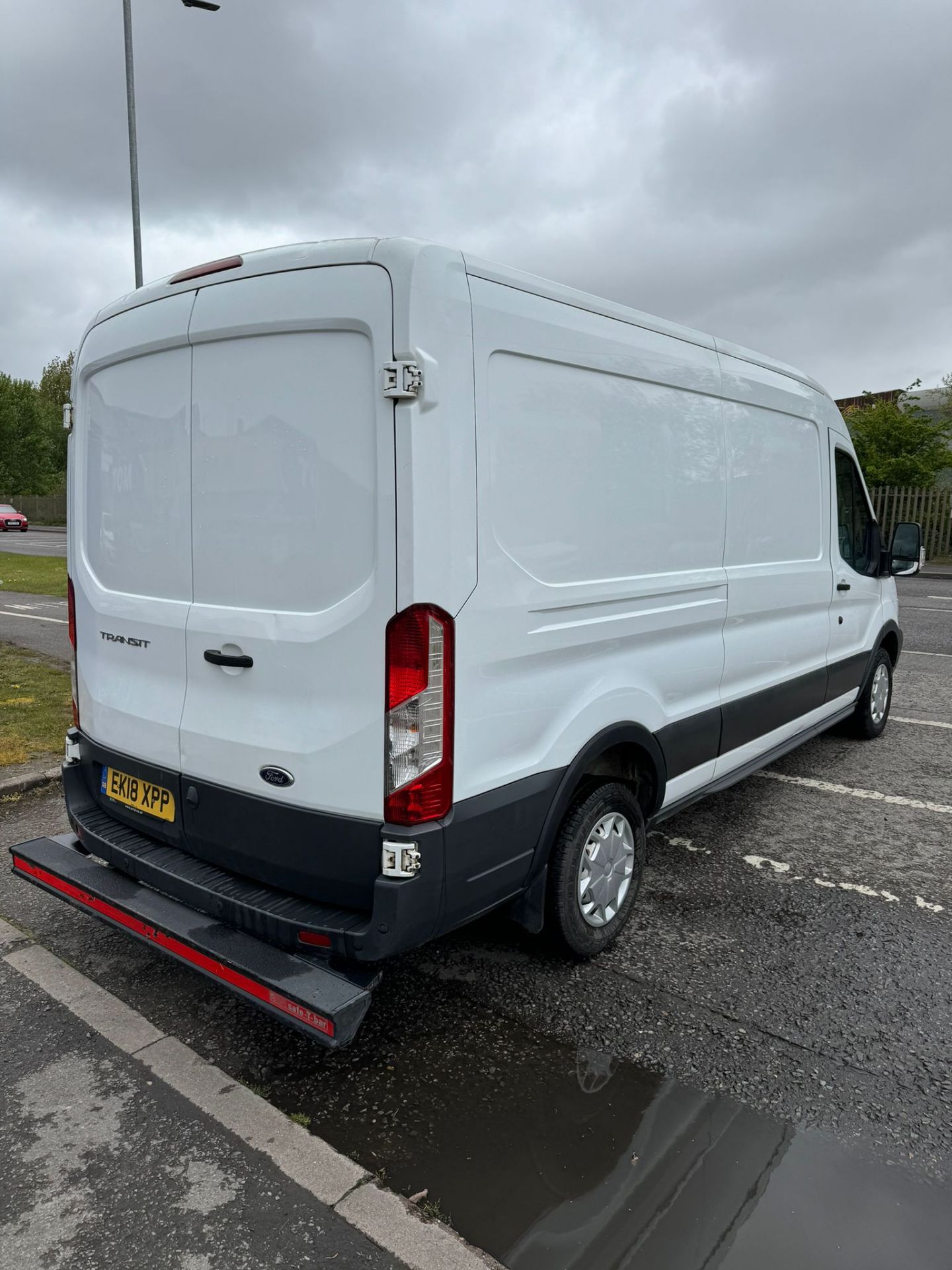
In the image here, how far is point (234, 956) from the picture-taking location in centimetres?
260

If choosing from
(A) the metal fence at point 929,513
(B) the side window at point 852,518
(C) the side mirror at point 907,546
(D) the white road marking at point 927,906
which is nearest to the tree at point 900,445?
(A) the metal fence at point 929,513

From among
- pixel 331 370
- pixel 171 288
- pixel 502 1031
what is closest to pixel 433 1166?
pixel 502 1031

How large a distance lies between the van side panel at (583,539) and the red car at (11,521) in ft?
142

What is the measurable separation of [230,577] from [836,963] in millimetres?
2654

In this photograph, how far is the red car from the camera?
40781 millimetres

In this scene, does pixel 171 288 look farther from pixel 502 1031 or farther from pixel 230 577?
pixel 502 1031

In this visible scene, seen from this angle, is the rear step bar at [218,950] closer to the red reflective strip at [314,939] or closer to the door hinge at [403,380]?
the red reflective strip at [314,939]

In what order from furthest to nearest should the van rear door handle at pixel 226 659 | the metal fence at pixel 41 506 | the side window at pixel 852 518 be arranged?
the metal fence at pixel 41 506 < the side window at pixel 852 518 < the van rear door handle at pixel 226 659

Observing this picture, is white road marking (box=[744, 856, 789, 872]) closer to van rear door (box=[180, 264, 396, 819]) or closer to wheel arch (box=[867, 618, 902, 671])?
wheel arch (box=[867, 618, 902, 671])

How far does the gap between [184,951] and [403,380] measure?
6.02 feet

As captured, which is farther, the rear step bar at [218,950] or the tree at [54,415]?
the tree at [54,415]

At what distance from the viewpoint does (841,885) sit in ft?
13.5

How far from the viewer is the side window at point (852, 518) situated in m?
5.46

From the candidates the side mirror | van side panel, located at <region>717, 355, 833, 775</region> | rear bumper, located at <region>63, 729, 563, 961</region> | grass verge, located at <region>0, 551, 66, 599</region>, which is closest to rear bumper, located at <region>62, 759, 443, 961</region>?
rear bumper, located at <region>63, 729, 563, 961</region>
